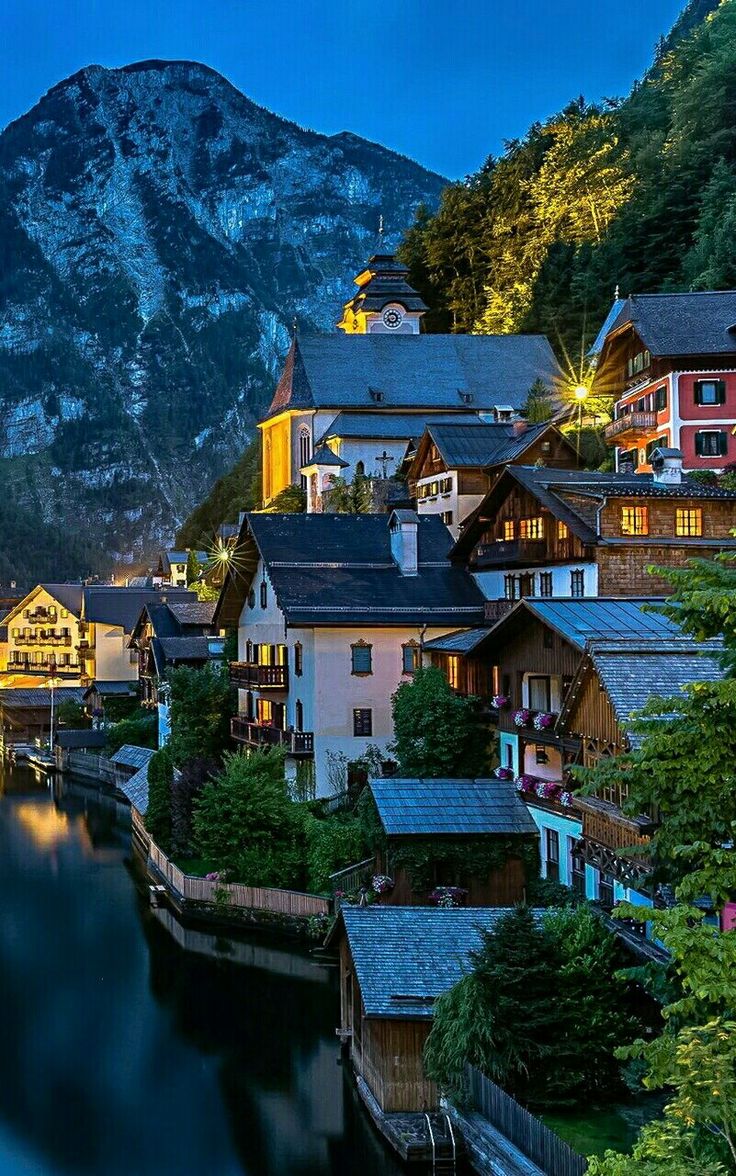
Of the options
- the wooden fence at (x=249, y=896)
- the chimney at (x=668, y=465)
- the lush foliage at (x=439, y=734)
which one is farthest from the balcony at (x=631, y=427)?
the wooden fence at (x=249, y=896)

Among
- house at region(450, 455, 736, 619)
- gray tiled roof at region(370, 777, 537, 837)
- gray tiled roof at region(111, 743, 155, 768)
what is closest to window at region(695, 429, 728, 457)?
house at region(450, 455, 736, 619)

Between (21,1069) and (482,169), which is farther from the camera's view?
(482,169)

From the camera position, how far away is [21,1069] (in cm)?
3222

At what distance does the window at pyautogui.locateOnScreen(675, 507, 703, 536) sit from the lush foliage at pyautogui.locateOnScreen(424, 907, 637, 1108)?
78.2 feet

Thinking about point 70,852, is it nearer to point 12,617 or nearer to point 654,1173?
point 654,1173

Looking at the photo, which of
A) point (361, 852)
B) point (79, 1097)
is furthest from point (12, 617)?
point (79, 1097)

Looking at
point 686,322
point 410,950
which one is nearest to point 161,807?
point 410,950

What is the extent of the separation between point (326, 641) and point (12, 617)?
80.7 meters

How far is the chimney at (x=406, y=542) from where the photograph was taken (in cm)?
5412

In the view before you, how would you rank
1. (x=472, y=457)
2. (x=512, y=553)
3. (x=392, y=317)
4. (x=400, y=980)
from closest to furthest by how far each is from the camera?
(x=400, y=980) < (x=512, y=553) < (x=472, y=457) < (x=392, y=317)

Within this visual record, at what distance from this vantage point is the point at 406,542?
54.5 m

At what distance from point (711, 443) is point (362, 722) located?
23626 mm

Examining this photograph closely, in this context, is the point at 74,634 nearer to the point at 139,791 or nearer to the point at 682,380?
the point at 139,791

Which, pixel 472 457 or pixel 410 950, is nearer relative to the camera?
pixel 410 950
